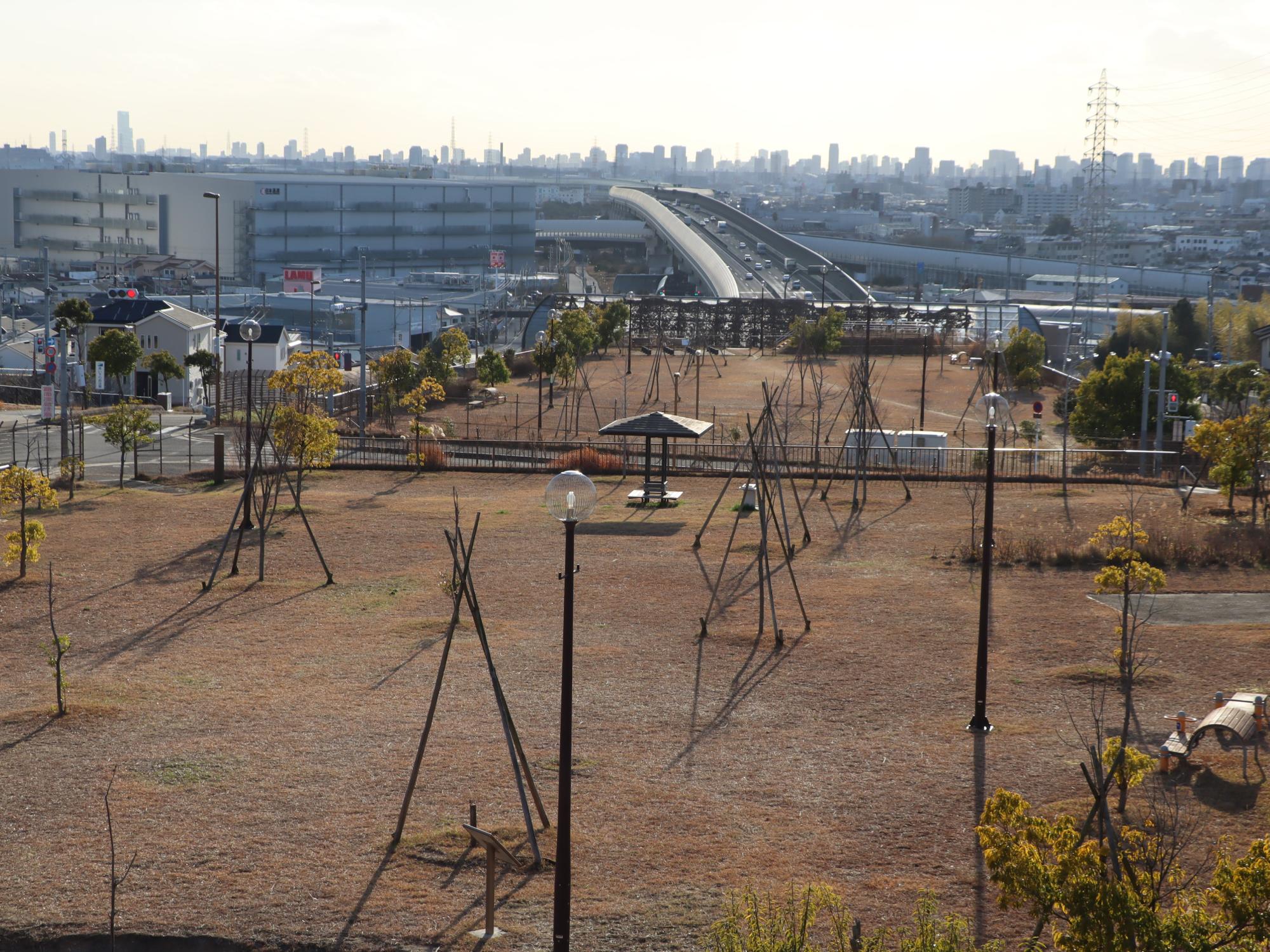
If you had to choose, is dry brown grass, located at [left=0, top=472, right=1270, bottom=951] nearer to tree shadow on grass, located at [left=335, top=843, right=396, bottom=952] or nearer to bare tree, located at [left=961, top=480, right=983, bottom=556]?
tree shadow on grass, located at [left=335, top=843, right=396, bottom=952]

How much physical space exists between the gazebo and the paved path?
27.6ft

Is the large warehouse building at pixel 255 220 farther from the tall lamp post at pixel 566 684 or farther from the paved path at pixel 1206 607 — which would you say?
the tall lamp post at pixel 566 684

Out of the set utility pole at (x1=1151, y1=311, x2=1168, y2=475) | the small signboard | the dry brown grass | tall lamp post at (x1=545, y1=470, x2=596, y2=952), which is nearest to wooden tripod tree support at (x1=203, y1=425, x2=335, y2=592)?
the dry brown grass

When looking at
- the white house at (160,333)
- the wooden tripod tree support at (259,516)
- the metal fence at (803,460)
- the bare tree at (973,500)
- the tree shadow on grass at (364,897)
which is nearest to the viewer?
the tree shadow on grass at (364,897)

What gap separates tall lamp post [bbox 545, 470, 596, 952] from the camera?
692cm

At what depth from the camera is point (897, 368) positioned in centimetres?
4950

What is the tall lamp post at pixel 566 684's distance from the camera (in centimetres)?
692

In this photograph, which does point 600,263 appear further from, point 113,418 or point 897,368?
point 113,418

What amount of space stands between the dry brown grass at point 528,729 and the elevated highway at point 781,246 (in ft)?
203

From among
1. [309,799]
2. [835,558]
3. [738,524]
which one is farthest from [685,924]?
[738,524]

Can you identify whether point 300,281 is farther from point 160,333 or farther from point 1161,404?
point 1161,404

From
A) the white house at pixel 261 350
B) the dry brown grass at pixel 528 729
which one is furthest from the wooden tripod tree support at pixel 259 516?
the white house at pixel 261 350

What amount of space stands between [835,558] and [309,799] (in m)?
10.7

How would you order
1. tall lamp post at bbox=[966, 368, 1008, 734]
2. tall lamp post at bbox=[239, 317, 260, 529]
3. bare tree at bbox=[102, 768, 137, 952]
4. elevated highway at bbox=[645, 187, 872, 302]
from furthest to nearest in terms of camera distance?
1. elevated highway at bbox=[645, 187, 872, 302]
2. tall lamp post at bbox=[239, 317, 260, 529]
3. tall lamp post at bbox=[966, 368, 1008, 734]
4. bare tree at bbox=[102, 768, 137, 952]
